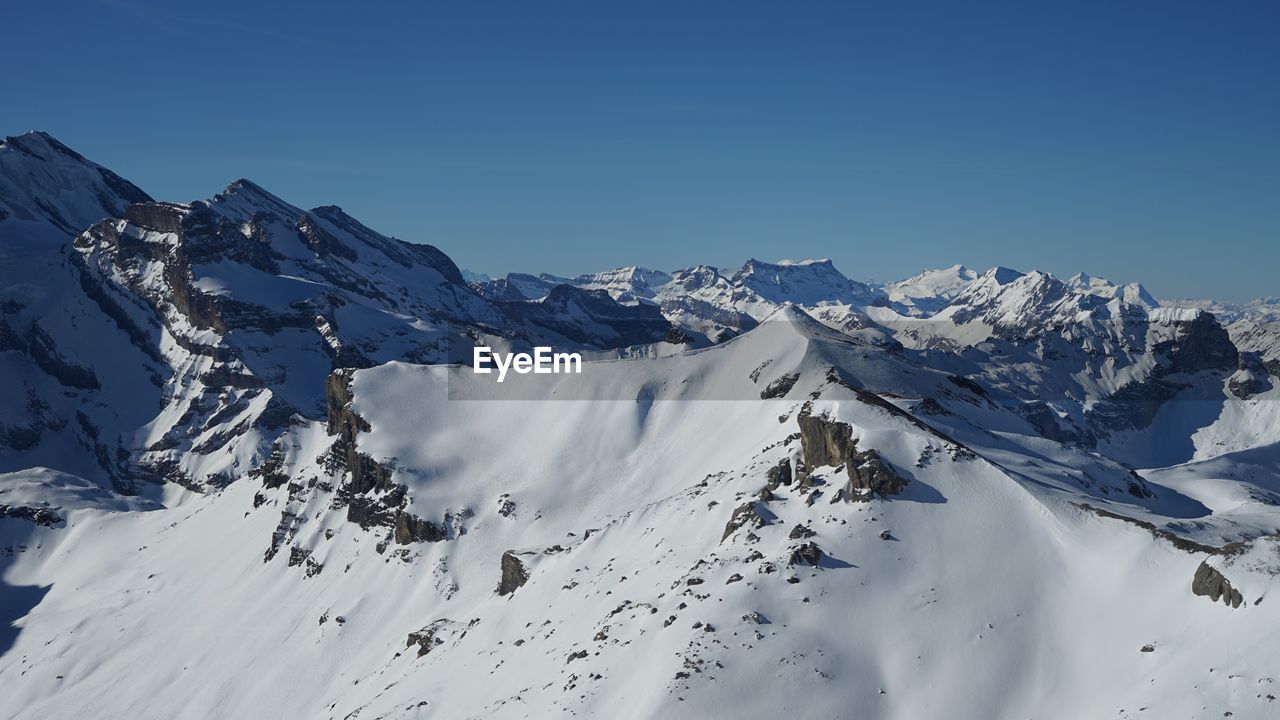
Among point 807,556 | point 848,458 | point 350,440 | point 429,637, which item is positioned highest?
point 848,458

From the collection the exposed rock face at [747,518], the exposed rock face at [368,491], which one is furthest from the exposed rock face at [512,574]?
the exposed rock face at [747,518]

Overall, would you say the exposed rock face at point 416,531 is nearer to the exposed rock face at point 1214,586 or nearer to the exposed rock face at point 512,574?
the exposed rock face at point 512,574

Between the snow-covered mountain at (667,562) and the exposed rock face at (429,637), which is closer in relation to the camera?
the snow-covered mountain at (667,562)

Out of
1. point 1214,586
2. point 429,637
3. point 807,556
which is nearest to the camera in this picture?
point 1214,586

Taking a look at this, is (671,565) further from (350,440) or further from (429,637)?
(350,440)

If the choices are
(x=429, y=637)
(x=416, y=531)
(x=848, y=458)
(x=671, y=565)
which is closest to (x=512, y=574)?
(x=429, y=637)
